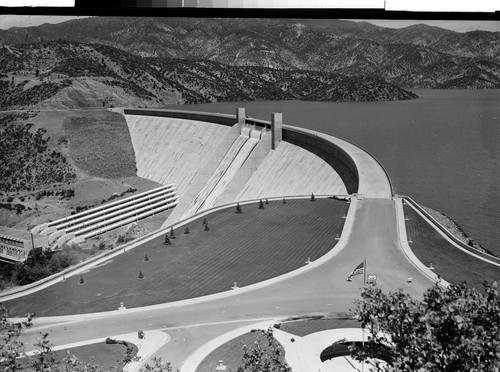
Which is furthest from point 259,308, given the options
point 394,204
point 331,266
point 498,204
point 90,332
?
point 498,204

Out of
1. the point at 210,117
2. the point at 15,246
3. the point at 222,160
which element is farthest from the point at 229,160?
the point at 15,246

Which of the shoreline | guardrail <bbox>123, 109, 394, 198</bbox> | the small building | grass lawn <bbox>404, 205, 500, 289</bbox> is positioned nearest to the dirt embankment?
guardrail <bbox>123, 109, 394, 198</bbox>

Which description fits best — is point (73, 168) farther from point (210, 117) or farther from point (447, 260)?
point (447, 260)

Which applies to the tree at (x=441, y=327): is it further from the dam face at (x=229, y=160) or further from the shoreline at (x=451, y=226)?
the shoreline at (x=451, y=226)

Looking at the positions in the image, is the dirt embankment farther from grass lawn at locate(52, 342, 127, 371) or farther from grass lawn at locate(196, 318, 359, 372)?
grass lawn at locate(196, 318, 359, 372)

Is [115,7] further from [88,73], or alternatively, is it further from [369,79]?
[88,73]

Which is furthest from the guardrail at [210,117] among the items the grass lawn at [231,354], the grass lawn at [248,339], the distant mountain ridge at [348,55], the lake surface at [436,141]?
the grass lawn at [231,354]
